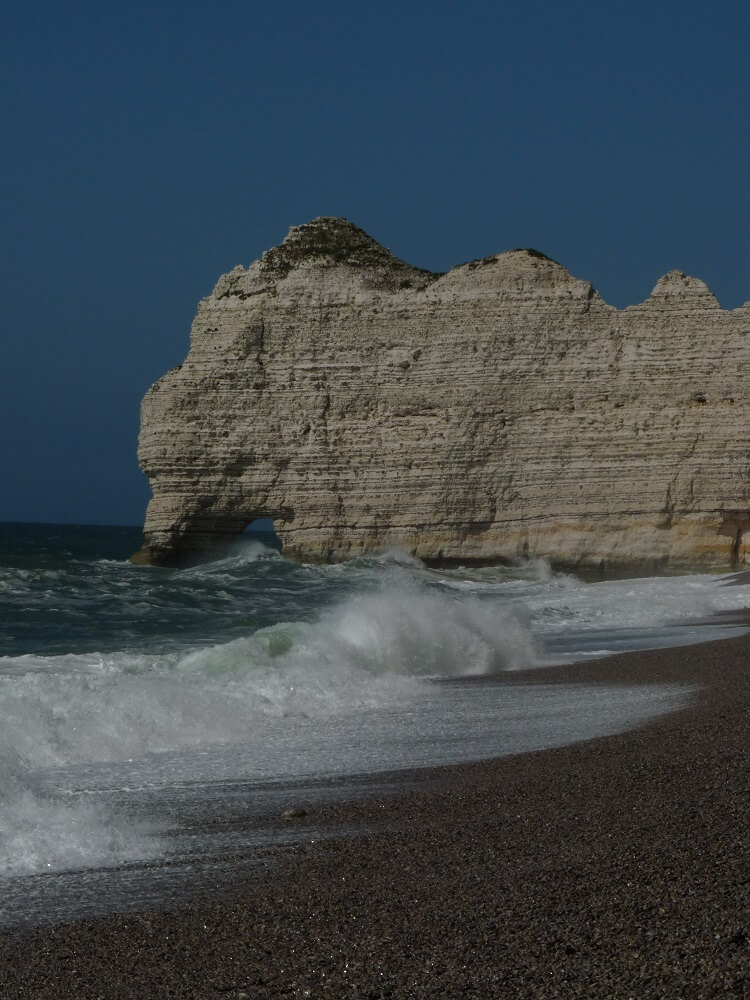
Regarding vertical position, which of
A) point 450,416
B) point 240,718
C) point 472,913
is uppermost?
point 450,416

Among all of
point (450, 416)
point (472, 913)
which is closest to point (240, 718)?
point (472, 913)

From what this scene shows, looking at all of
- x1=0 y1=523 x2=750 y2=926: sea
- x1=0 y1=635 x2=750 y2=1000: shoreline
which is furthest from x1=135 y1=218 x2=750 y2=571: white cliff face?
x1=0 y1=635 x2=750 y2=1000: shoreline

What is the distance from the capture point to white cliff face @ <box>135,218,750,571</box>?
28172 millimetres

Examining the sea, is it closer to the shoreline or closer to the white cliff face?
the shoreline

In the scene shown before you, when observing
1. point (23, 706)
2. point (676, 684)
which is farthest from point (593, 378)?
point (23, 706)

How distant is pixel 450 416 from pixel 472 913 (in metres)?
26.7

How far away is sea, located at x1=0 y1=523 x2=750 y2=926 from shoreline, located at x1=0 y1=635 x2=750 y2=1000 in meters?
0.31

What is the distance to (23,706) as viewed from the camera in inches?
303

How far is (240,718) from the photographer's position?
812 centimetres

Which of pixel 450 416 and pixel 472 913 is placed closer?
pixel 472 913

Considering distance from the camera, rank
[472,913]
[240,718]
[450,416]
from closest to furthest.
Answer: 1. [472,913]
2. [240,718]
3. [450,416]

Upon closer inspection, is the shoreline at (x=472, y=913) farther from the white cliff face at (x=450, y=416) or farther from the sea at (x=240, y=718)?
the white cliff face at (x=450, y=416)

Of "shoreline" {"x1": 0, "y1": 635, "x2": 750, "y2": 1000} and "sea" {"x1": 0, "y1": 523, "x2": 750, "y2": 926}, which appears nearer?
"shoreline" {"x1": 0, "y1": 635, "x2": 750, "y2": 1000}

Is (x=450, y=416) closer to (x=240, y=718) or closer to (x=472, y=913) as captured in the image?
(x=240, y=718)
